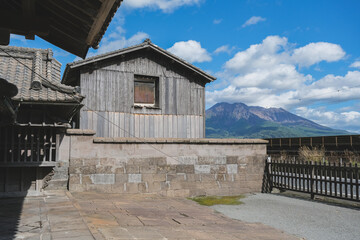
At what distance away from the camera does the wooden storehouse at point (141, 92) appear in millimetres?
13070

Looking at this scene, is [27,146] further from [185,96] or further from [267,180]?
[267,180]

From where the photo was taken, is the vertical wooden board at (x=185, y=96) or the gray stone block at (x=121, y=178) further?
the vertical wooden board at (x=185, y=96)

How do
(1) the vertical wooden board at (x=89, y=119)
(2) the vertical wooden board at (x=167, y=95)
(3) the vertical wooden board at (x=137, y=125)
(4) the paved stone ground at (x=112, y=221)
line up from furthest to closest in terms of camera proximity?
(2) the vertical wooden board at (x=167, y=95)
(3) the vertical wooden board at (x=137, y=125)
(1) the vertical wooden board at (x=89, y=119)
(4) the paved stone ground at (x=112, y=221)

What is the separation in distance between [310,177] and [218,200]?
3.35 meters

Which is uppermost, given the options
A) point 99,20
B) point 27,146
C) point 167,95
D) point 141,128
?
point 167,95

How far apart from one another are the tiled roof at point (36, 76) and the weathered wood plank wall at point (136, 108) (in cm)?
278

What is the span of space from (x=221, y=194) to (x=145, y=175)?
10.00ft

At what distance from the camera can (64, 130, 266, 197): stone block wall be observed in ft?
31.3

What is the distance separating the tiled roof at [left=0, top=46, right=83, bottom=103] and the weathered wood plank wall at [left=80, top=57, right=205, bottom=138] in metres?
2.78

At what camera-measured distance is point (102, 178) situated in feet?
31.9

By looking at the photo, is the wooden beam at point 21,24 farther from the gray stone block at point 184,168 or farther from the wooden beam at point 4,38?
the gray stone block at point 184,168

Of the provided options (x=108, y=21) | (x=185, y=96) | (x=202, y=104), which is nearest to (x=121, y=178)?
(x=185, y=96)

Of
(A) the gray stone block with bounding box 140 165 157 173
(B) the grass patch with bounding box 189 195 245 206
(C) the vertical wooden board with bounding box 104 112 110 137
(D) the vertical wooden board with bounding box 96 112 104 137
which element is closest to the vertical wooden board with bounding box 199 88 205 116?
(C) the vertical wooden board with bounding box 104 112 110 137

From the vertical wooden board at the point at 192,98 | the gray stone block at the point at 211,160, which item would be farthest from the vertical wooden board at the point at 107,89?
the gray stone block at the point at 211,160
